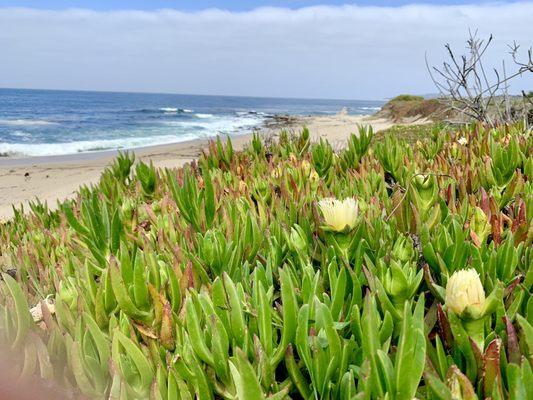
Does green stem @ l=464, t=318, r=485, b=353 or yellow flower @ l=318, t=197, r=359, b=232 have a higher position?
yellow flower @ l=318, t=197, r=359, b=232

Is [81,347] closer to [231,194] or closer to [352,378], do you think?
[352,378]

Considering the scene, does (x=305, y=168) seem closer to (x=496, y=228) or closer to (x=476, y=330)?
(x=496, y=228)

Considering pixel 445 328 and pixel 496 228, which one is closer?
pixel 445 328

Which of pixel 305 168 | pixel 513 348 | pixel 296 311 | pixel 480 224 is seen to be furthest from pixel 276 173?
pixel 513 348

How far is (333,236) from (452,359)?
1.33ft

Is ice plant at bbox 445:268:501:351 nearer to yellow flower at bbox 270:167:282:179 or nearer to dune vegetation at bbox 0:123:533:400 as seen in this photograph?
dune vegetation at bbox 0:123:533:400

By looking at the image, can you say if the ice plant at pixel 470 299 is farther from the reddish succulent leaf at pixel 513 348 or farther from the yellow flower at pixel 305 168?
the yellow flower at pixel 305 168

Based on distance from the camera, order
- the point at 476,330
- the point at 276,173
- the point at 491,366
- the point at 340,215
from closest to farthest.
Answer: the point at 491,366
the point at 476,330
the point at 340,215
the point at 276,173

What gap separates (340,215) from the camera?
1.12 meters

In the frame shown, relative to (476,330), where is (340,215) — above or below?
above

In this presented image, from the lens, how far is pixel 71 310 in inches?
39.5

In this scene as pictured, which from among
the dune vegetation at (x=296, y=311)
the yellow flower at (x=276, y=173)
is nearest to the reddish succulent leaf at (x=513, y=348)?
the dune vegetation at (x=296, y=311)

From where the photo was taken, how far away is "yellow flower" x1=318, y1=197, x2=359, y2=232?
112 centimetres

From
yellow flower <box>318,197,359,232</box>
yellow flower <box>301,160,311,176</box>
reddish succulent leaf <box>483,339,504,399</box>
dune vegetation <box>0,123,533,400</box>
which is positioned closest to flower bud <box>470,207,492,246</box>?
dune vegetation <box>0,123,533,400</box>
